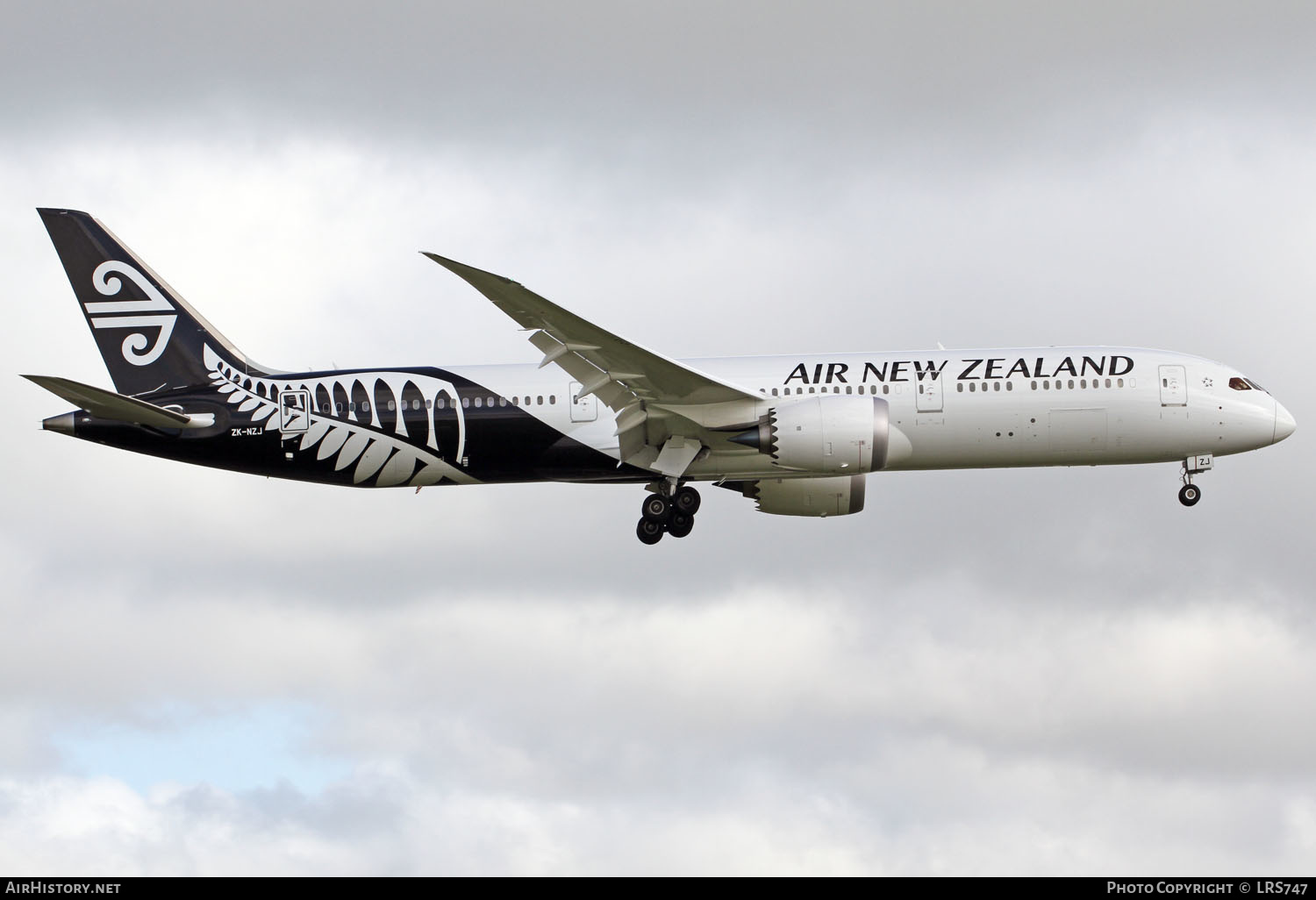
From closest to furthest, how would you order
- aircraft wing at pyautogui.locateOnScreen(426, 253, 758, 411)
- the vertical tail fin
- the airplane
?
aircraft wing at pyautogui.locateOnScreen(426, 253, 758, 411), the airplane, the vertical tail fin

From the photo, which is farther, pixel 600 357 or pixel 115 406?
pixel 115 406

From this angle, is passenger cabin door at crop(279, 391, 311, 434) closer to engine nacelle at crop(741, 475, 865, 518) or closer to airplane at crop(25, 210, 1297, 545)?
airplane at crop(25, 210, 1297, 545)

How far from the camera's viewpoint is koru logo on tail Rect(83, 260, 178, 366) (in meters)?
48.2

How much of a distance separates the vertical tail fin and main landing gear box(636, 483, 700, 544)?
11.6m

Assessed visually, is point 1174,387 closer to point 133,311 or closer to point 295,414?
point 295,414

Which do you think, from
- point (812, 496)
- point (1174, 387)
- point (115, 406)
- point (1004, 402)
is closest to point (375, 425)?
point (115, 406)

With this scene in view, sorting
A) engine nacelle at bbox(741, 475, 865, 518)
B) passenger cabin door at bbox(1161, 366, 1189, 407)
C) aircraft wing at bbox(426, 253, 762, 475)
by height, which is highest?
passenger cabin door at bbox(1161, 366, 1189, 407)

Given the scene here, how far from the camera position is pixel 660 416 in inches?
1769

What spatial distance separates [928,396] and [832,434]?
3662 mm

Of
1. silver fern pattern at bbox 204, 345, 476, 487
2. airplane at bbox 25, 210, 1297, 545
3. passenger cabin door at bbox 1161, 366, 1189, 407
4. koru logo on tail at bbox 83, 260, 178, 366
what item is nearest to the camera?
airplane at bbox 25, 210, 1297, 545

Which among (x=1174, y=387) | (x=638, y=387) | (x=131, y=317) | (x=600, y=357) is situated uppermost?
(x=1174, y=387)

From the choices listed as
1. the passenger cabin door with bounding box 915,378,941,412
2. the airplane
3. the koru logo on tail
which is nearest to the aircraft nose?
the airplane

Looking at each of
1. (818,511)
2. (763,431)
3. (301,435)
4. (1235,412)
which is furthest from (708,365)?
(1235,412)

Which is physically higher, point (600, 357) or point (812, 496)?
point (600, 357)
